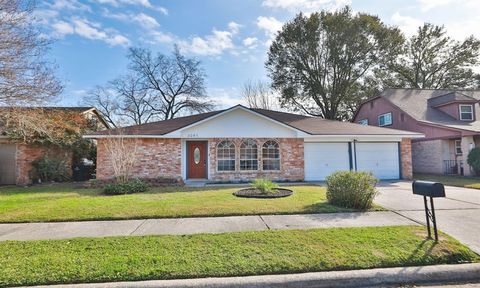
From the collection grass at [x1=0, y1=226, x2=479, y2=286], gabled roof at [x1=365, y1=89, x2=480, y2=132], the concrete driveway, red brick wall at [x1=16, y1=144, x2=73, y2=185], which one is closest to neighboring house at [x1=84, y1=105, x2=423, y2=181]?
red brick wall at [x1=16, y1=144, x2=73, y2=185]

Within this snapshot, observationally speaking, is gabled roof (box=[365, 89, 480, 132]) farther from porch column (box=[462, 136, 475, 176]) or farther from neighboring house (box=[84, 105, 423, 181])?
neighboring house (box=[84, 105, 423, 181])

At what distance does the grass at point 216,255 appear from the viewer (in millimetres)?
3609

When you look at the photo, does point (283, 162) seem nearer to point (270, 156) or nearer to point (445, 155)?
point (270, 156)

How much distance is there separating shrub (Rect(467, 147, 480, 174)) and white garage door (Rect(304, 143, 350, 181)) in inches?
296

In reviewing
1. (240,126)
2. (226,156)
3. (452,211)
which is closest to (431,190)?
(452,211)

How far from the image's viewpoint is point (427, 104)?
21.9m

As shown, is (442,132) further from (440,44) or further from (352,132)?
(440,44)

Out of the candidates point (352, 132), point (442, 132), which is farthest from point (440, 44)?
point (352, 132)

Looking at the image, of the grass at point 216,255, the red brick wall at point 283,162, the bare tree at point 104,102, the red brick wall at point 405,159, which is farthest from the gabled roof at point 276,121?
the bare tree at point 104,102

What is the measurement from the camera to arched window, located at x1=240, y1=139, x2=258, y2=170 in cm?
1480

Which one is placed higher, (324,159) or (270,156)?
(270,156)

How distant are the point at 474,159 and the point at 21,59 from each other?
2198 cm

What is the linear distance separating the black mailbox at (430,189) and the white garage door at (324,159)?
394 inches

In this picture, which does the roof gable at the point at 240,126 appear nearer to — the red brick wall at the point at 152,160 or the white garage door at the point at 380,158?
the red brick wall at the point at 152,160
